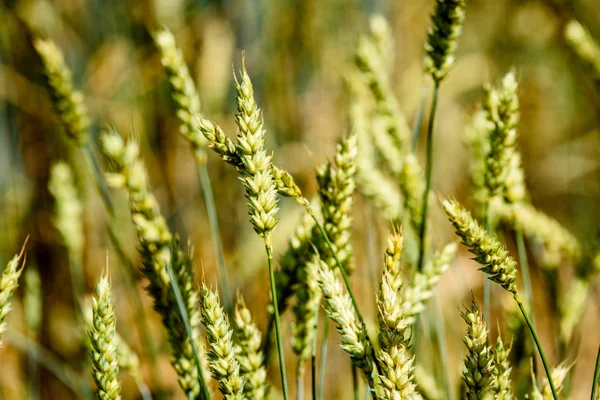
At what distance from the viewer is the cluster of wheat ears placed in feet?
1.48

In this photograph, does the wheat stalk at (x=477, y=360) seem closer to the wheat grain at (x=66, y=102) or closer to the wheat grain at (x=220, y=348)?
the wheat grain at (x=220, y=348)

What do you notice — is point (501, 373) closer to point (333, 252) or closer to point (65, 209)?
point (333, 252)

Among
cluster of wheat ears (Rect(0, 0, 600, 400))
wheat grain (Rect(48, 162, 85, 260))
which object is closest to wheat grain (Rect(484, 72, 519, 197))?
cluster of wheat ears (Rect(0, 0, 600, 400))

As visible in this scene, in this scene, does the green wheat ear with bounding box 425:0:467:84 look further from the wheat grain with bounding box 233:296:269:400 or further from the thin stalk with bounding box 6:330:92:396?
the thin stalk with bounding box 6:330:92:396

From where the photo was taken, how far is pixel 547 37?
2.01m

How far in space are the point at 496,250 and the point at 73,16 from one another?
1797 millimetres

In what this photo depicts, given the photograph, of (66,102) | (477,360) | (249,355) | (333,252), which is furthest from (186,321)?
(66,102)

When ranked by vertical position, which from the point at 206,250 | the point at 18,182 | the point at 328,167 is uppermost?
the point at 18,182

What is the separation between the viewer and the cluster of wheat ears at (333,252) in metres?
0.45

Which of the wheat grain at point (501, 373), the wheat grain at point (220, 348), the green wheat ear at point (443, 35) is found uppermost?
the green wheat ear at point (443, 35)

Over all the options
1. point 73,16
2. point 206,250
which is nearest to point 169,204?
point 206,250

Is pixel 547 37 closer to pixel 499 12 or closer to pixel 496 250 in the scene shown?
pixel 499 12

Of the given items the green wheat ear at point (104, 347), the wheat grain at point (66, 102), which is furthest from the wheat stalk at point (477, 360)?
the wheat grain at point (66, 102)

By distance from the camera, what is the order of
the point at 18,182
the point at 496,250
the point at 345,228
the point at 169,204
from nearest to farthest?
the point at 496,250, the point at 345,228, the point at 18,182, the point at 169,204
